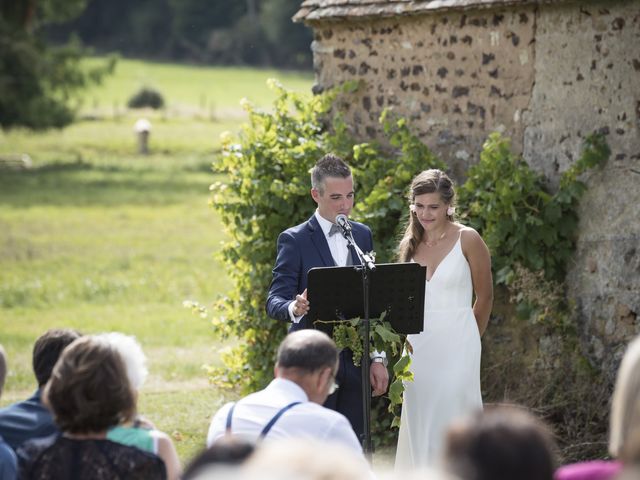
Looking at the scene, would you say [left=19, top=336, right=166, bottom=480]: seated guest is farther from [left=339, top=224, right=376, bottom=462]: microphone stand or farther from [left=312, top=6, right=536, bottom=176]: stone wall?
[left=312, top=6, right=536, bottom=176]: stone wall

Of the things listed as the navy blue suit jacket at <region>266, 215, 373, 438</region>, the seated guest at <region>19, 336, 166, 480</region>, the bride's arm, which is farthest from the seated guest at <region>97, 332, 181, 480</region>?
the bride's arm

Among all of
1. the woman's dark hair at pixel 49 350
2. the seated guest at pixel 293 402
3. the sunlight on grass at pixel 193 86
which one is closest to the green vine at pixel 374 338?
the seated guest at pixel 293 402

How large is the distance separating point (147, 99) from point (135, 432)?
4969 centimetres

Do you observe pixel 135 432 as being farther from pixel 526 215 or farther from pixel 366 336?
pixel 526 215

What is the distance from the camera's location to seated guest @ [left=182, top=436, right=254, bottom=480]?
120 inches

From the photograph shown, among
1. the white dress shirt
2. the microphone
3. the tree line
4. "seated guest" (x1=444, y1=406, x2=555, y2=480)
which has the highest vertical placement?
the tree line

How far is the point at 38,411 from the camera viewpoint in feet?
15.5

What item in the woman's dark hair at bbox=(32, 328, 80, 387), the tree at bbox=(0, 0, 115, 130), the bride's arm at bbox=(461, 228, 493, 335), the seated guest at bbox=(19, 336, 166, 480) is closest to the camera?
the seated guest at bbox=(19, 336, 166, 480)

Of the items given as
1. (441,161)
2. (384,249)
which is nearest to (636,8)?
(441,161)

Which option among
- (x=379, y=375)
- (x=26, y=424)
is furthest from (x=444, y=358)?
(x=26, y=424)

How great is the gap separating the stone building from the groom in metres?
2.62

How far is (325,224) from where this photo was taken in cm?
680

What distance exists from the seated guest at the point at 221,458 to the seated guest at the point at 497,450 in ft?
1.92

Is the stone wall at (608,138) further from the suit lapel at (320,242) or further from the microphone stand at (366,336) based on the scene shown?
the microphone stand at (366,336)
